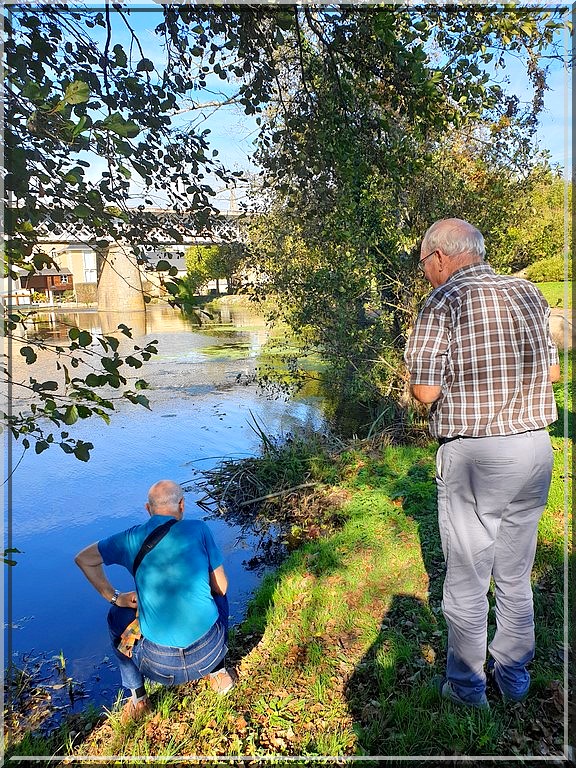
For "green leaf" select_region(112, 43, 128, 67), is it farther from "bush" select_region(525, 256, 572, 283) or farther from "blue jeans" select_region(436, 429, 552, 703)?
"bush" select_region(525, 256, 572, 283)

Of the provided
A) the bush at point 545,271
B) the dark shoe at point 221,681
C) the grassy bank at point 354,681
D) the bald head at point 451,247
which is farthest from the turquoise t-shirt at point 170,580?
the bush at point 545,271

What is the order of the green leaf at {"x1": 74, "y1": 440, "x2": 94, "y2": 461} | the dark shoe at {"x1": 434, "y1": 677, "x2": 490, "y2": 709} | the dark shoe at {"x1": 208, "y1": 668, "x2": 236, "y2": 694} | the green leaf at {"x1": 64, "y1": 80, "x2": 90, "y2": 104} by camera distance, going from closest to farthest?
the green leaf at {"x1": 64, "y1": 80, "x2": 90, "y2": 104}, the green leaf at {"x1": 74, "y1": 440, "x2": 94, "y2": 461}, the dark shoe at {"x1": 434, "y1": 677, "x2": 490, "y2": 709}, the dark shoe at {"x1": 208, "y1": 668, "x2": 236, "y2": 694}

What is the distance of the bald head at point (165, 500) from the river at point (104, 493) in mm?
913

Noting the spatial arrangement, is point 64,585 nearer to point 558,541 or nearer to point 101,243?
point 101,243

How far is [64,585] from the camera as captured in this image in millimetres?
5301

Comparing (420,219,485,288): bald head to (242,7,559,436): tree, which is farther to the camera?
(242,7,559,436): tree

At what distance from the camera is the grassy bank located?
8.41 feet

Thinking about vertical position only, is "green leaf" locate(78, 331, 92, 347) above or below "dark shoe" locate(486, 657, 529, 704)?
above

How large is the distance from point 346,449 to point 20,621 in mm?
4532

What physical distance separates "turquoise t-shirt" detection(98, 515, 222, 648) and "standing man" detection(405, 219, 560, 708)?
1287 mm

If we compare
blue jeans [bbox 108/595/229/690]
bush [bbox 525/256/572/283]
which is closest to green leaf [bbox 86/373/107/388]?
blue jeans [bbox 108/595/229/690]

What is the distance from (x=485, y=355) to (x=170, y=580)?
1.94m

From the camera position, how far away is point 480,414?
2287 millimetres

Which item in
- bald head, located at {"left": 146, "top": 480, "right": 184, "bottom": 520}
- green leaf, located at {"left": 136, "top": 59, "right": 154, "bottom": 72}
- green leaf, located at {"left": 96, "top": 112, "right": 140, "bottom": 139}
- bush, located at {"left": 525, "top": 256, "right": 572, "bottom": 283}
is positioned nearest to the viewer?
green leaf, located at {"left": 96, "top": 112, "right": 140, "bottom": 139}
